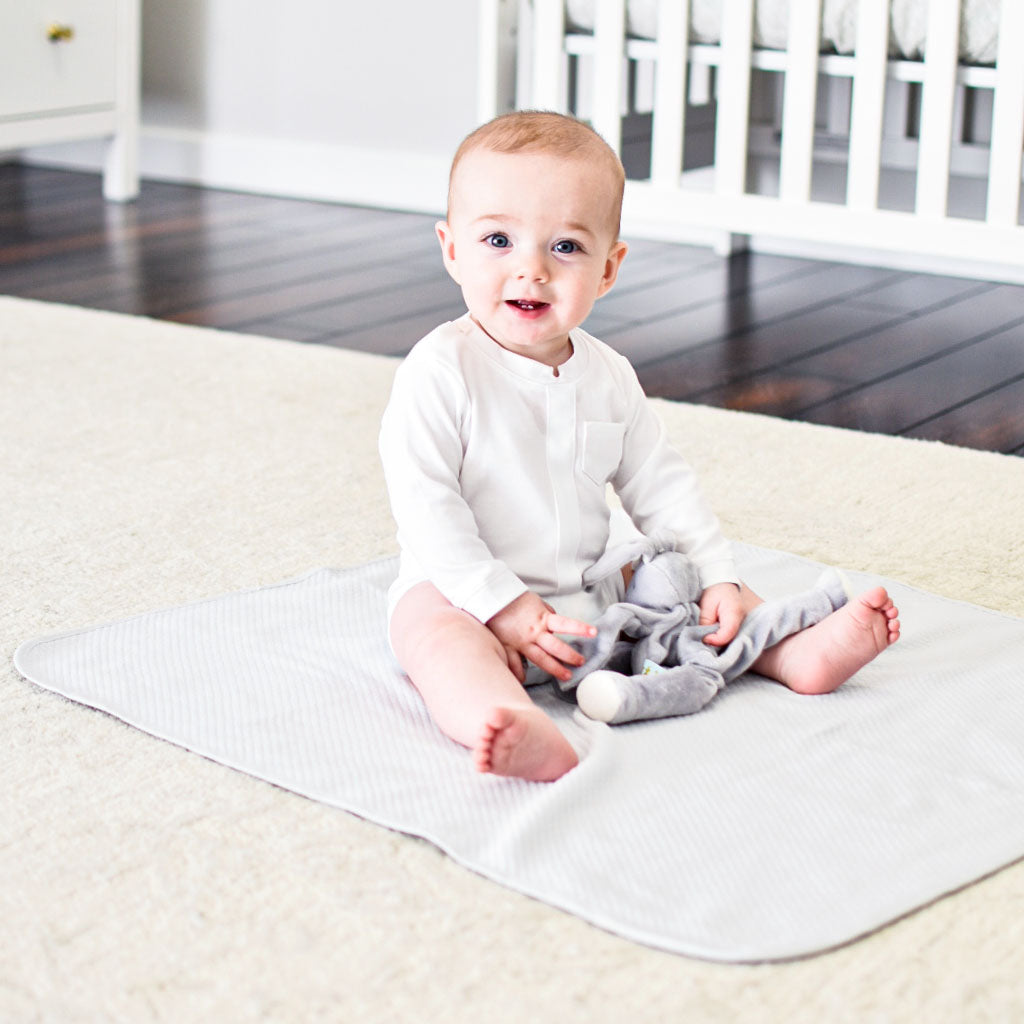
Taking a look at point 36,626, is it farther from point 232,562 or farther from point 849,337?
point 849,337

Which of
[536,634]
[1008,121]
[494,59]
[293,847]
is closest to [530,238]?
[536,634]

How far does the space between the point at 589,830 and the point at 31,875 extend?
0.89 feet

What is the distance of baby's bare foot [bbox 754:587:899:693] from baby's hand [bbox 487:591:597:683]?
5.0 inches

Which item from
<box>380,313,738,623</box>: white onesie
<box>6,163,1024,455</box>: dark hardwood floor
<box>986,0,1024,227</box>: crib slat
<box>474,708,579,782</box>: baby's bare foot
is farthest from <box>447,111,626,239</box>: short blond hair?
<box>986,0,1024,227</box>: crib slat

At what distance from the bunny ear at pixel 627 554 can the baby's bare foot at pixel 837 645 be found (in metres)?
0.10

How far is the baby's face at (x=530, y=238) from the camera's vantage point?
942mm

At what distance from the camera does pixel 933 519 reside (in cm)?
131

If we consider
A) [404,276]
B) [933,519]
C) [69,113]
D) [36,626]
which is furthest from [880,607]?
[69,113]

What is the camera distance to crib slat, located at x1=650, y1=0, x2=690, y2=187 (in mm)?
2119

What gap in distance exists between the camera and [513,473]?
98cm

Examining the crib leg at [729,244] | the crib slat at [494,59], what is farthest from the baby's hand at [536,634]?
the crib leg at [729,244]

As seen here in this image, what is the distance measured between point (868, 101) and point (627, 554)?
124 centimetres

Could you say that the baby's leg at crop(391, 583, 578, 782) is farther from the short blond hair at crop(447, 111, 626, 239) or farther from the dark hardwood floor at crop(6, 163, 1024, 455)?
the dark hardwood floor at crop(6, 163, 1024, 455)

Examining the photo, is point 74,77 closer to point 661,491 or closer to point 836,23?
point 836,23
